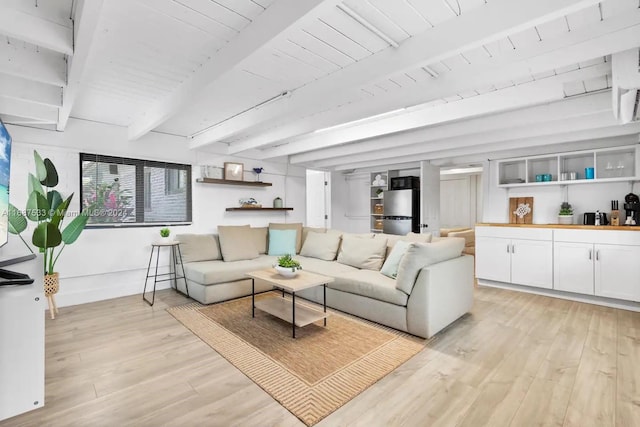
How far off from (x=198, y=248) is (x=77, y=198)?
1566 mm

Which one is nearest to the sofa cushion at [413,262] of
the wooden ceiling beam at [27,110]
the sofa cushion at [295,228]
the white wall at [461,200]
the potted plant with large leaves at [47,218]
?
the sofa cushion at [295,228]

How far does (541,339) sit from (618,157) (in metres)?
3.12

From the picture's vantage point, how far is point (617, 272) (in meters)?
3.62

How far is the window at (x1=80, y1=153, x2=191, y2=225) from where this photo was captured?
392 cm

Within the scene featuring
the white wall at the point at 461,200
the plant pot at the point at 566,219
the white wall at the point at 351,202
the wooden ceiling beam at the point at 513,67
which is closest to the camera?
the wooden ceiling beam at the point at 513,67

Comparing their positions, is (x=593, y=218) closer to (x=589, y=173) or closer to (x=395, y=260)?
(x=589, y=173)

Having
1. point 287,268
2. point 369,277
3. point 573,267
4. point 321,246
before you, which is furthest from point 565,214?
point 287,268

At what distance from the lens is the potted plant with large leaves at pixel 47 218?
3.00 metres

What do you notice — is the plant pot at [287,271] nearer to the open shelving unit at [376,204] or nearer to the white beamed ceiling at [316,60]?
the white beamed ceiling at [316,60]

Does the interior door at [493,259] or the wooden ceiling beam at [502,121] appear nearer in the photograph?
the wooden ceiling beam at [502,121]

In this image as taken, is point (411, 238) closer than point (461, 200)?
Yes

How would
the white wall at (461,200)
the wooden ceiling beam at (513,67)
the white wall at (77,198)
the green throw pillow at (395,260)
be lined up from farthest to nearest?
the white wall at (461,200) → the white wall at (77,198) → the green throw pillow at (395,260) → the wooden ceiling beam at (513,67)

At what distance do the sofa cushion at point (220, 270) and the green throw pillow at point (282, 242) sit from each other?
20.1 inches

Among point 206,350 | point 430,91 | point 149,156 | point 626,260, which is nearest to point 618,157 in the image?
point 626,260
